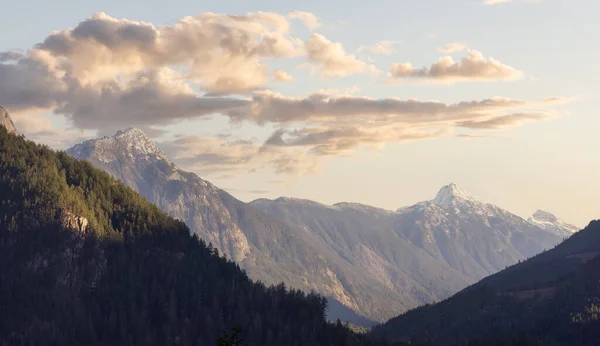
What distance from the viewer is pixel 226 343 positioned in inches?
5433
